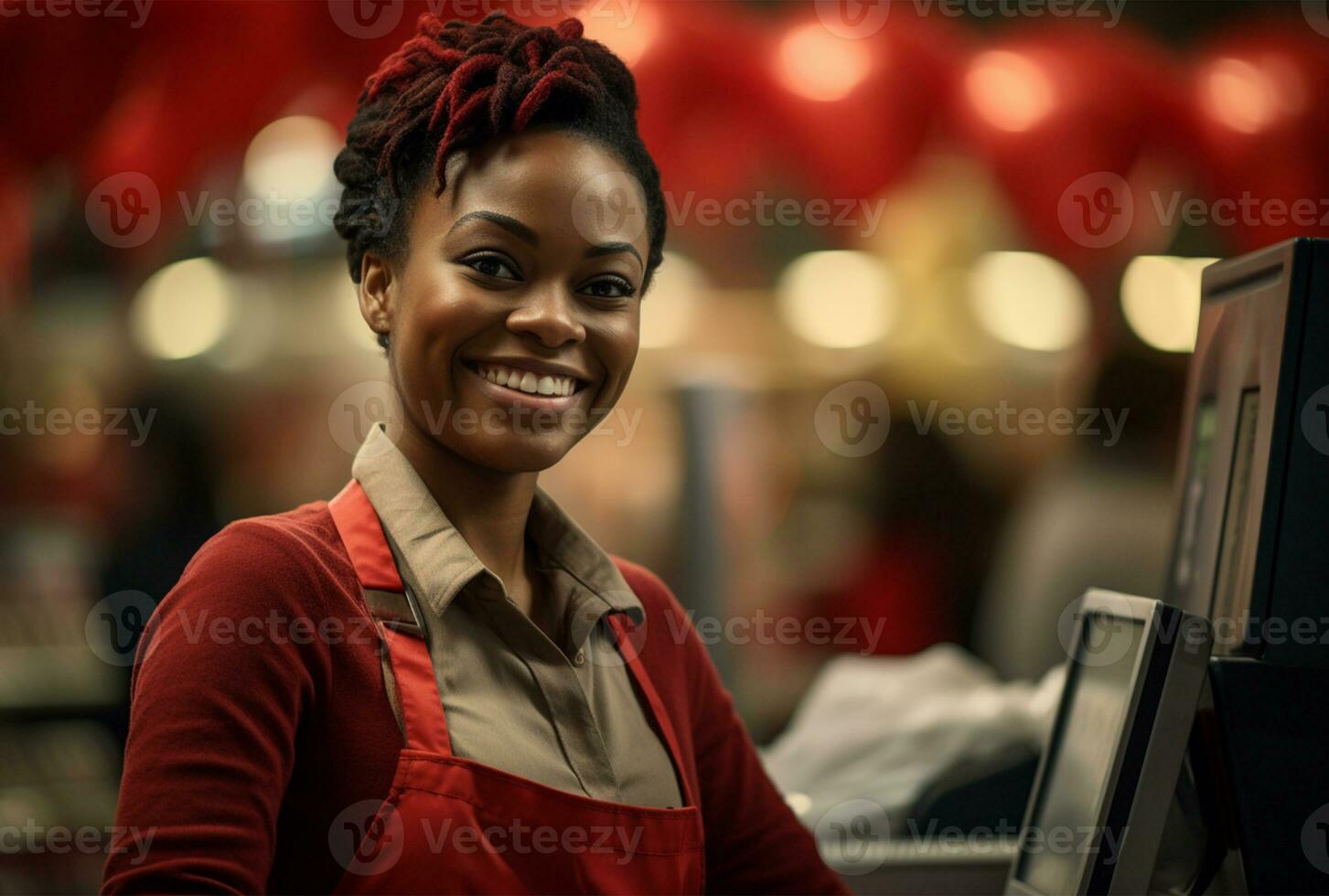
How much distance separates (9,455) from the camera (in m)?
1.94

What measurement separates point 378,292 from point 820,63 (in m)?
1.41

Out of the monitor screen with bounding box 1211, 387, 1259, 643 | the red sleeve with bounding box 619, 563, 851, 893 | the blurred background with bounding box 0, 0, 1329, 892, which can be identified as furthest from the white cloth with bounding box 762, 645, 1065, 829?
the red sleeve with bounding box 619, 563, 851, 893

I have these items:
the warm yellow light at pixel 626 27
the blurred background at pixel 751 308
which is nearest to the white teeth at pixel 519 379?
the blurred background at pixel 751 308

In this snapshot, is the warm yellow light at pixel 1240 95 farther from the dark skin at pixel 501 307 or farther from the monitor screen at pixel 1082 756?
the dark skin at pixel 501 307

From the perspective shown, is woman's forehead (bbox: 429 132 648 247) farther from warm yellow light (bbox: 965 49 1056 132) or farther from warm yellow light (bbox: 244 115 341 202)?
warm yellow light (bbox: 965 49 1056 132)

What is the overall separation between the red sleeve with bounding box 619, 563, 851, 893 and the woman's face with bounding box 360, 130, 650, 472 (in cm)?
34

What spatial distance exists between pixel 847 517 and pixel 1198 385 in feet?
3.55

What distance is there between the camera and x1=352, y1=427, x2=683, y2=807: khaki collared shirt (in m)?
1.08

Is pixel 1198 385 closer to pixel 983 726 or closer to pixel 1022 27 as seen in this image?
pixel 983 726

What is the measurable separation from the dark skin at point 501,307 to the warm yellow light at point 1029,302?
1.59 meters

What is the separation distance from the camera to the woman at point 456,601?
3.07ft

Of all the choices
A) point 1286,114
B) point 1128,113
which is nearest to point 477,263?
point 1128,113

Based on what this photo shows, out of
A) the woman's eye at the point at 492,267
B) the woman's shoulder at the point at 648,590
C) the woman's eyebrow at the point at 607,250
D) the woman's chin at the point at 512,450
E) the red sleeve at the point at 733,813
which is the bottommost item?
the red sleeve at the point at 733,813

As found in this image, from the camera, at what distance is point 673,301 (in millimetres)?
2479
